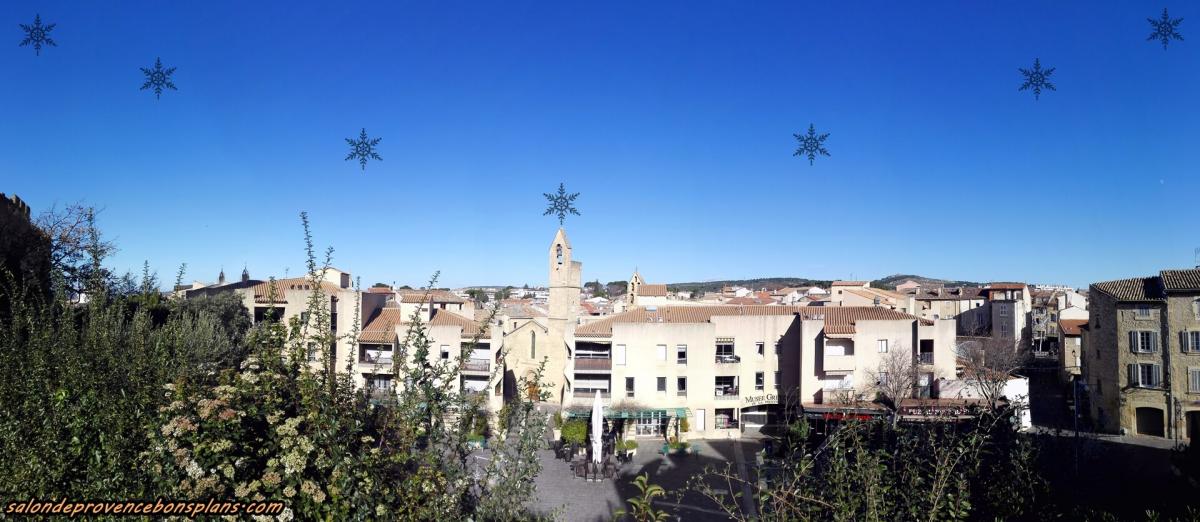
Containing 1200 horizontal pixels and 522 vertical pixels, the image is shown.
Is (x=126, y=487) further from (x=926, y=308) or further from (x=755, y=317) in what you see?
(x=926, y=308)

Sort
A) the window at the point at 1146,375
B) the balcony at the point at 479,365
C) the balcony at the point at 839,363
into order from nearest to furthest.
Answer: the balcony at the point at 839,363
the window at the point at 1146,375
the balcony at the point at 479,365

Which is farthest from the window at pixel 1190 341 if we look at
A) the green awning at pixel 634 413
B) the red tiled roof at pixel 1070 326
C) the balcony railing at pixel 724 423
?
the green awning at pixel 634 413

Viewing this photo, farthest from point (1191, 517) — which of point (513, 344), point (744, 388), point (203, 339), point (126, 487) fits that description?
point (513, 344)

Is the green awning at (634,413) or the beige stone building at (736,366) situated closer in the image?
the green awning at (634,413)

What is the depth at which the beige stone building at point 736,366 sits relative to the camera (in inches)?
1128

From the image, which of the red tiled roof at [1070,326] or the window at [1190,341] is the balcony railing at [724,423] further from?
the red tiled roof at [1070,326]

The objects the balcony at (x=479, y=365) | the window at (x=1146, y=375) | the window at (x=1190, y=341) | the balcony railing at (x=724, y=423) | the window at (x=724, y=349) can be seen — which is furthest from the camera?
the balcony at (x=479, y=365)

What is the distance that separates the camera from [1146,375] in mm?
29297

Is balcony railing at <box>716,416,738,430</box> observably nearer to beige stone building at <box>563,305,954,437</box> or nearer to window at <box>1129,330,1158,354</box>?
beige stone building at <box>563,305,954,437</box>

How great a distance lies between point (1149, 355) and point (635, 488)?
25.2 metres

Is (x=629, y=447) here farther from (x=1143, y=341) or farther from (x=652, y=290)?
(x=652, y=290)

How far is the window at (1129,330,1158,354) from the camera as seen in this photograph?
2912 centimetres

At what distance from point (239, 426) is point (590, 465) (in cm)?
1748

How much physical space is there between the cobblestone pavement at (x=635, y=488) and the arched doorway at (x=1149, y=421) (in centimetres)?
1797
